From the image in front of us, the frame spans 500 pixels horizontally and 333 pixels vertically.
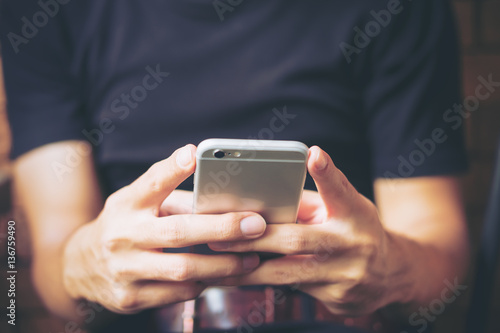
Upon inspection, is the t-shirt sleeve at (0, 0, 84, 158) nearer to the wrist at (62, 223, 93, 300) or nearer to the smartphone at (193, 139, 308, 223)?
the wrist at (62, 223, 93, 300)

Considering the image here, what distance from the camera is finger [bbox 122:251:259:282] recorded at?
47 cm

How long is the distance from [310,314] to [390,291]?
0.14 metres

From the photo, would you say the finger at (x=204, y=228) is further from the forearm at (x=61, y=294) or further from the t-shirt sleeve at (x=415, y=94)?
the t-shirt sleeve at (x=415, y=94)

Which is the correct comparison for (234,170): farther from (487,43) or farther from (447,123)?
(487,43)

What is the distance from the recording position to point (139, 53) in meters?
0.70

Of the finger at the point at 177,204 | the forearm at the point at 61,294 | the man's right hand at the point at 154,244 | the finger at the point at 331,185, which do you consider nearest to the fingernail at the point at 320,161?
the finger at the point at 331,185

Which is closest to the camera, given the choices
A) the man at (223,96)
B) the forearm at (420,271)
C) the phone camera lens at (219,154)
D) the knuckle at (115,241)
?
the phone camera lens at (219,154)

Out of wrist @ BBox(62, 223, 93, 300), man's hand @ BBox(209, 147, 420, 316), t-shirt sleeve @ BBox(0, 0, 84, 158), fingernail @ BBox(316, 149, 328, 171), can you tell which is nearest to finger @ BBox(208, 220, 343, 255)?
man's hand @ BBox(209, 147, 420, 316)

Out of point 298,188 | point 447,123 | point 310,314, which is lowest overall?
point 310,314

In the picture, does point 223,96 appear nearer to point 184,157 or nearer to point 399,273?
point 184,157

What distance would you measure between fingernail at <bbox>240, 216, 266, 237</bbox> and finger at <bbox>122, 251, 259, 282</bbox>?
0.06 m

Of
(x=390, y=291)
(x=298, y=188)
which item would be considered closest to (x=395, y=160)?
(x=390, y=291)

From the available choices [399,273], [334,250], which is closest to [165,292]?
[334,250]

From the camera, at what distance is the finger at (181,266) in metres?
0.47
